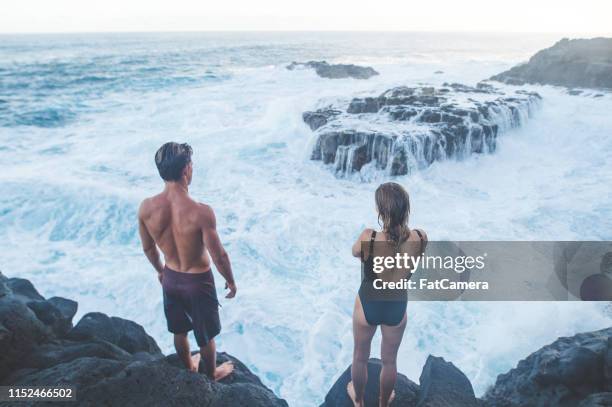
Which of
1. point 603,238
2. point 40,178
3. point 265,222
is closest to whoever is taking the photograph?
point 603,238

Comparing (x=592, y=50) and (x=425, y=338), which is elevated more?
(x=592, y=50)

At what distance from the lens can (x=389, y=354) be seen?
2803 millimetres

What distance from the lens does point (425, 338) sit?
17.4ft

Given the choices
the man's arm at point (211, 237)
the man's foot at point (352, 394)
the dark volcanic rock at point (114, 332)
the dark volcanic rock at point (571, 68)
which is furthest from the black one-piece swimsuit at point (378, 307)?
the dark volcanic rock at point (571, 68)

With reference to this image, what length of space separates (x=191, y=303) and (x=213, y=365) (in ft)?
2.03

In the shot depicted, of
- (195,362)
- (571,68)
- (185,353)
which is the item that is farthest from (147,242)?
(571,68)

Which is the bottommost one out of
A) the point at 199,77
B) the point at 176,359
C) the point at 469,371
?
the point at 469,371

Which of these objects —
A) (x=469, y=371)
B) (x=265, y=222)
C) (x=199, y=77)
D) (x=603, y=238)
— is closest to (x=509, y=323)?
(x=469, y=371)

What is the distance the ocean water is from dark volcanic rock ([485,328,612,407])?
1021 millimetres

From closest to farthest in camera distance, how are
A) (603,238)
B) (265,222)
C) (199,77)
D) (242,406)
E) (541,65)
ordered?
(242,406)
(603,238)
(265,222)
(541,65)
(199,77)

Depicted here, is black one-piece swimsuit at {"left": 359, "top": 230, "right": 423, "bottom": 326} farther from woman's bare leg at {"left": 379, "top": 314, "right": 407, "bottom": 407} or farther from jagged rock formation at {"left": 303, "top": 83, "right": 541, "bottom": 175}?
jagged rock formation at {"left": 303, "top": 83, "right": 541, "bottom": 175}

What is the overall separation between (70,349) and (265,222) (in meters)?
5.43

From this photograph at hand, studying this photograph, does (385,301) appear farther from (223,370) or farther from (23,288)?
(23,288)

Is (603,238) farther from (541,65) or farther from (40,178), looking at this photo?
(541,65)
